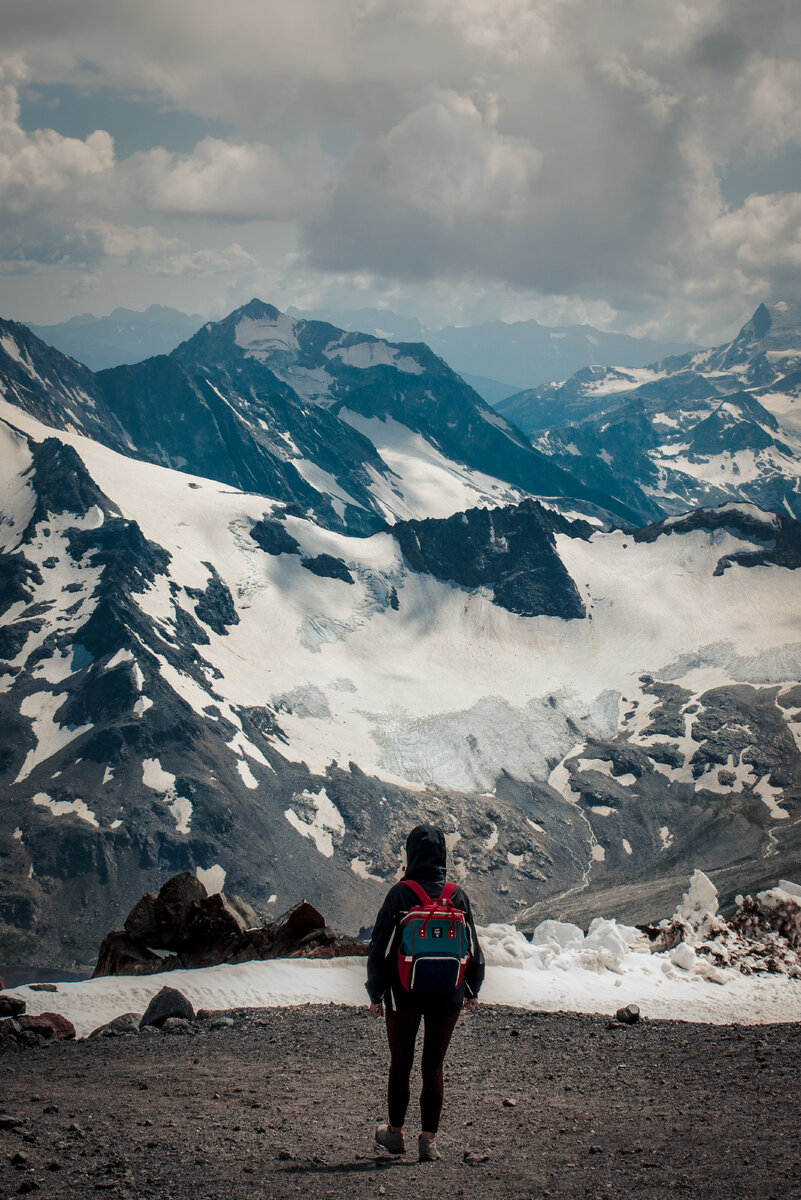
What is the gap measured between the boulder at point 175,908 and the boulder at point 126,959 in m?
0.79

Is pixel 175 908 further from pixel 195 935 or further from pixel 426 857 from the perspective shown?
pixel 426 857

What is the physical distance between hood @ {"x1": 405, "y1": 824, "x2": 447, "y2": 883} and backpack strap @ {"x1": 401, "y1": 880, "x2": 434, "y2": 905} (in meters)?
0.12

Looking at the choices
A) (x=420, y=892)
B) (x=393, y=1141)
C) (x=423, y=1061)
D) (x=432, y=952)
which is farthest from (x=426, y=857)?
(x=393, y=1141)

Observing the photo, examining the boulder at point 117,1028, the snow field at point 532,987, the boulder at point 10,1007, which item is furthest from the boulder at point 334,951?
the boulder at point 10,1007

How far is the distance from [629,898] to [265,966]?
16879 centimetres

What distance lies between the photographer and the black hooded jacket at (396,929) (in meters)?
14.2

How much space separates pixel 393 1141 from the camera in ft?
45.3

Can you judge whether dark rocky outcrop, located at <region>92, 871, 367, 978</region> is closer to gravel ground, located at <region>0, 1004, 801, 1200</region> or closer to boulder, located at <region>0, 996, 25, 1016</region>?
boulder, located at <region>0, 996, 25, 1016</region>

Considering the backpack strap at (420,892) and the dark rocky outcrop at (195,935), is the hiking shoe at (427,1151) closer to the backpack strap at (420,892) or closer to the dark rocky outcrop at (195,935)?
the backpack strap at (420,892)

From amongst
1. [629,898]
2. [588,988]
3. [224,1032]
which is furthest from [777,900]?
[629,898]

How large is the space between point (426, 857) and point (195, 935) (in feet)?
A: 67.8

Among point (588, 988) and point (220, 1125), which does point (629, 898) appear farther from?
point (220, 1125)

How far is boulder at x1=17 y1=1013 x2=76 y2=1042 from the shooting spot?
2197cm

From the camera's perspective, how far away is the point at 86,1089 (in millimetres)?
16703
